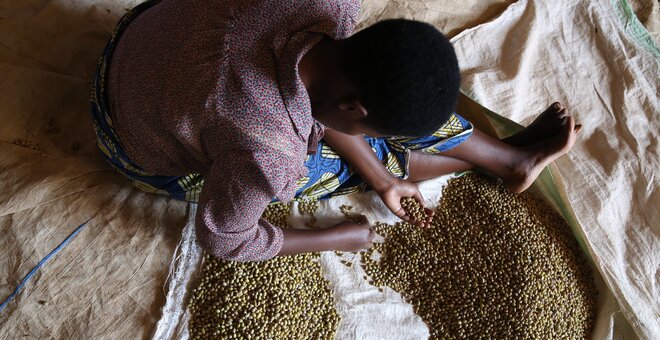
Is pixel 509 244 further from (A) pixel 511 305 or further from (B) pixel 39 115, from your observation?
(B) pixel 39 115

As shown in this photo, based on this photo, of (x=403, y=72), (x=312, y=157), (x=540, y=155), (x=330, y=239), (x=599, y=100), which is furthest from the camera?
(x=599, y=100)

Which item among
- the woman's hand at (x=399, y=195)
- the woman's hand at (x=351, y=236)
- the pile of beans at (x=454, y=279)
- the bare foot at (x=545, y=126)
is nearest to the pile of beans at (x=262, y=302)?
the pile of beans at (x=454, y=279)

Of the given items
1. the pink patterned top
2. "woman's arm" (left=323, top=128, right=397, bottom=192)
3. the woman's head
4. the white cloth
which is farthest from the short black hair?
the white cloth

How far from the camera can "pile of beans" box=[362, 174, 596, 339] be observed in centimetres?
147

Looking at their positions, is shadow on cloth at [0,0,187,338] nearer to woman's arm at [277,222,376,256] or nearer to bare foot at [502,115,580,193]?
woman's arm at [277,222,376,256]

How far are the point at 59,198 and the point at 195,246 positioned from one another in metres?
0.37

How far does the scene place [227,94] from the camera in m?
0.88

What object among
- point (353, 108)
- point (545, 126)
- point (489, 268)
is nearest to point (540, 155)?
point (545, 126)

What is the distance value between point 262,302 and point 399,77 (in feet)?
2.68

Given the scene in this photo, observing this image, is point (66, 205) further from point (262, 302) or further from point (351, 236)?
point (351, 236)

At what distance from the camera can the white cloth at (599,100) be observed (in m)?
1.54

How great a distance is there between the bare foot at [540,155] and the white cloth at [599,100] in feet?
0.50

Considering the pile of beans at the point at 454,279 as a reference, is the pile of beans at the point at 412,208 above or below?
Answer: above

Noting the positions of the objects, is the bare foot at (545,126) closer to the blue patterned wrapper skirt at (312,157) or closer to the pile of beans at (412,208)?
the blue patterned wrapper skirt at (312,157)
